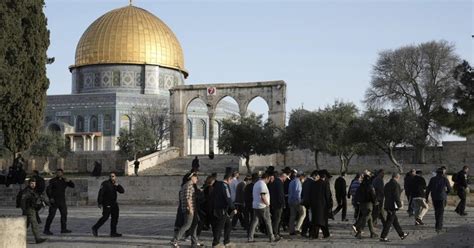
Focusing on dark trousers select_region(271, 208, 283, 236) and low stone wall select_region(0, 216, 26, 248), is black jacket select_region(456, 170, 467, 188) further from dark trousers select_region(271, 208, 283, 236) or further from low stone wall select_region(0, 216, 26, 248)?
low stone wall select_region(0, 216, 26, 248)

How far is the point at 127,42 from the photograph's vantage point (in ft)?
204

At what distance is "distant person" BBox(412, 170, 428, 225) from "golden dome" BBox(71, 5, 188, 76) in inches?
1896

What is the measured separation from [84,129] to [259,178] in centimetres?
4900

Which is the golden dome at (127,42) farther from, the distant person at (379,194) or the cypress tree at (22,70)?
the distant person at (379,194)

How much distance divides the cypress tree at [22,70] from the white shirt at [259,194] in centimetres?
1185

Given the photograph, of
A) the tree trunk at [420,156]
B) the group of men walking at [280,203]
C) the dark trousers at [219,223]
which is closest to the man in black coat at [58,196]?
the group of men walking at [280,203]

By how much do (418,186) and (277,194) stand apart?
4.48 m

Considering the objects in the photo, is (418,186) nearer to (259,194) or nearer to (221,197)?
(259,194)

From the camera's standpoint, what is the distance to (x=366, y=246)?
40.7ft

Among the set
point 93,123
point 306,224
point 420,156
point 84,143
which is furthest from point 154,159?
point 306,224

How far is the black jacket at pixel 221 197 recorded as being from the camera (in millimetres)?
12445

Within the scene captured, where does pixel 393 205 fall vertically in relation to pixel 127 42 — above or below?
below

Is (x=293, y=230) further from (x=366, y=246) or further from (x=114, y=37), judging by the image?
(x=114, y=37)

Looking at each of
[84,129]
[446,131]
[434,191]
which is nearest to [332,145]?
[446,131]
